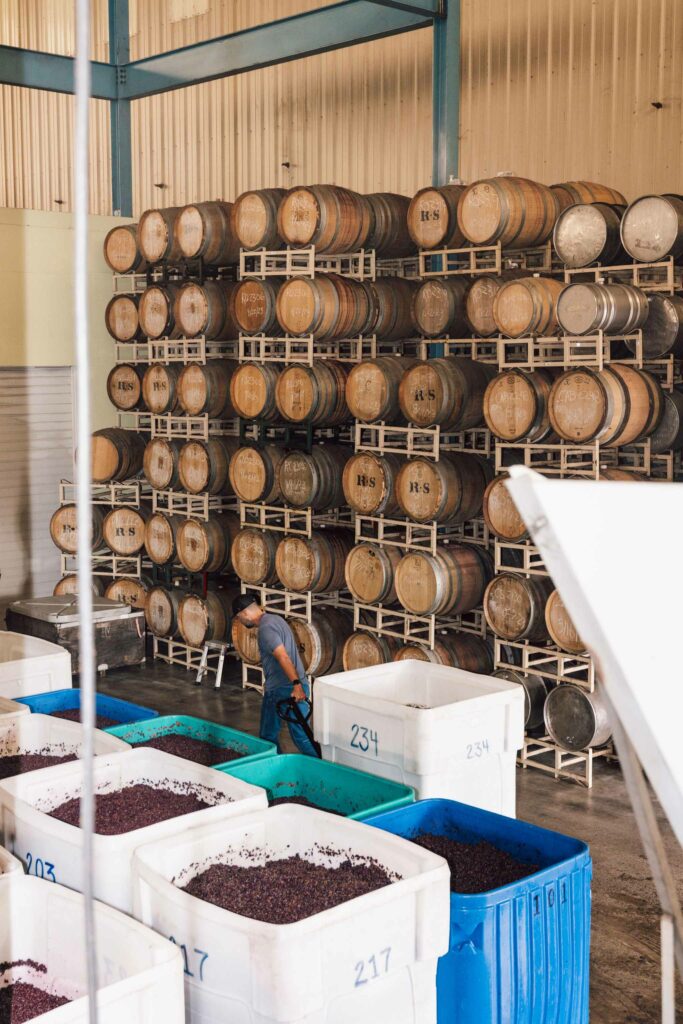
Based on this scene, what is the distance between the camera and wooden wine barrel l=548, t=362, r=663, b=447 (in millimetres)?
7770

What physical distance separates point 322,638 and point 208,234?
4.03m

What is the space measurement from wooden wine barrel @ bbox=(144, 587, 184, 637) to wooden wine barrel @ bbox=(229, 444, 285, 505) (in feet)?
4.94

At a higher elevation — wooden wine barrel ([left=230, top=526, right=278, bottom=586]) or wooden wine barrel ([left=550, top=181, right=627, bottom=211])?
wooden wine barrel ([left=550, top=181, right=627, bottom=211])

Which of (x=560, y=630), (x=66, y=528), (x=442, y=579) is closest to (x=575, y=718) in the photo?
(x=560, y=630)

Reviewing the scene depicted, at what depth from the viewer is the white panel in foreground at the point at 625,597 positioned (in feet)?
3.82

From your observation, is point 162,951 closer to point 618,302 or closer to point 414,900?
point 414,900

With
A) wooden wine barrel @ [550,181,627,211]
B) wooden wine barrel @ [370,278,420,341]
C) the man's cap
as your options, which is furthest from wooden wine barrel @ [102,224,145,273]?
the man's cap

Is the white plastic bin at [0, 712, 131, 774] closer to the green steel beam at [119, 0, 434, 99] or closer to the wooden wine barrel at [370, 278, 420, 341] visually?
the wooden wine barrel at [370, 278, 420, 341]

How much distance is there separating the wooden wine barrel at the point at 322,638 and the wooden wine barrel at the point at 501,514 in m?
2.15

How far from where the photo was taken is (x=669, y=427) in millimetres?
8484

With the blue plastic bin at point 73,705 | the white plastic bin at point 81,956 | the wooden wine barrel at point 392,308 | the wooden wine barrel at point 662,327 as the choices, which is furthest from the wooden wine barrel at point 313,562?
the white plastic bin at point 81,956

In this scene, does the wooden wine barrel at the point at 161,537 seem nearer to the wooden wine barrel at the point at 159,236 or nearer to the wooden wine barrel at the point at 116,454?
the wooden wine barrel at the point at 116,454

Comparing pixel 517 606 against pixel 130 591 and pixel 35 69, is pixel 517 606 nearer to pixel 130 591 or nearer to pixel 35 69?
pixel 130 591

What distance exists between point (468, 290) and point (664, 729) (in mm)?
8086
